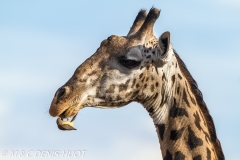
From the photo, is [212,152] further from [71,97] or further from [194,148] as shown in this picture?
[71,97]

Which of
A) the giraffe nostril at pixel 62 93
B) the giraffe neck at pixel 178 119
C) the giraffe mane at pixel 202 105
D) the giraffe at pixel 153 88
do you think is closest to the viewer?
the giraffe nostril at pixel 62 93

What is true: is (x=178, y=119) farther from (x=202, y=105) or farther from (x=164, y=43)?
(x=164, y=43)

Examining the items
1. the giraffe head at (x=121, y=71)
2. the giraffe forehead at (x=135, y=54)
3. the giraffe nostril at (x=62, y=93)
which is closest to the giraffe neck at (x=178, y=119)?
the giraffe head at (x=121, y=71)

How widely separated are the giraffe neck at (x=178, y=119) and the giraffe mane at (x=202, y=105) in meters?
0.05

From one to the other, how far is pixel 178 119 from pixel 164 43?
3.86ft

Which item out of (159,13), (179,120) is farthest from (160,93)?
(159,13)

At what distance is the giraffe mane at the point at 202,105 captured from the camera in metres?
12.8

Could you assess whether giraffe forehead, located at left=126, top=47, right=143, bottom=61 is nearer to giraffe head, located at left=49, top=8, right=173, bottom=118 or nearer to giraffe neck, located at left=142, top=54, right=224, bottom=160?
giraffe head, located at left=49, top=8, right=173, bottom=118

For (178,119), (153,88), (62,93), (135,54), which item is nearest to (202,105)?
(178,119)

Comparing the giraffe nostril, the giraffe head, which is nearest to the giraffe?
the giraffe head

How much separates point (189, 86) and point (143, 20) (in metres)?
1.36

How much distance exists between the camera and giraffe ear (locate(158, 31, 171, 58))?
41.0 ft

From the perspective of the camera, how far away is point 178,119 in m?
12.7

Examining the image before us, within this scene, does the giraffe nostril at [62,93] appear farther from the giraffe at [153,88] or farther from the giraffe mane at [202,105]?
the giraffe mane at [202,105]
